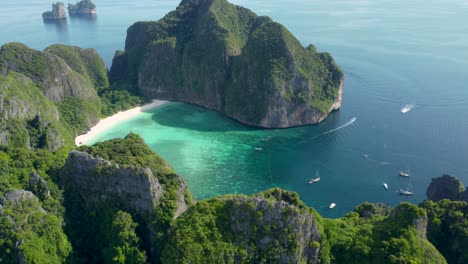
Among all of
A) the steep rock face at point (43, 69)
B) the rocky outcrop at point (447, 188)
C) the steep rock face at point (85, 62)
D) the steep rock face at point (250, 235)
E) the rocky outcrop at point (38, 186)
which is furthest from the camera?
the steep rock face at point (85, 62)

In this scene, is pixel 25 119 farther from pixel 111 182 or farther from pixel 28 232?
pixel 28 232

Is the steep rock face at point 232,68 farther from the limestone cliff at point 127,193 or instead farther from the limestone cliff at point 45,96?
the limestone cliff at point 127,193

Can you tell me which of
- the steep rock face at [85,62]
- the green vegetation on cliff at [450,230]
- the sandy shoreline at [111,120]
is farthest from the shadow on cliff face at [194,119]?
the green vegetation on cliff at [450,230]

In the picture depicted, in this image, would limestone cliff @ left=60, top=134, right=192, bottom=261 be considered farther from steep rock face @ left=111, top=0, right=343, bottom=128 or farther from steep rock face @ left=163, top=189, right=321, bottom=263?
steep rock face @ left=111, top=0, right=343, bottom=128

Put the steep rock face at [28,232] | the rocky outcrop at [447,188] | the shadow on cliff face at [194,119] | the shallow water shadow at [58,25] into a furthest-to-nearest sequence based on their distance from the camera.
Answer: the shallow water shadow at [58,25] < the shadow on cliff face at [194,119] < the rocky outcrop at [447,188] < the steep rock face at [28,232]

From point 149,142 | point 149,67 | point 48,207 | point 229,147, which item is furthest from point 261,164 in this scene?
point 149,67

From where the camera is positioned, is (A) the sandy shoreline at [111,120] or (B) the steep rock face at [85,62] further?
(B) the steep rock face at [85,62]

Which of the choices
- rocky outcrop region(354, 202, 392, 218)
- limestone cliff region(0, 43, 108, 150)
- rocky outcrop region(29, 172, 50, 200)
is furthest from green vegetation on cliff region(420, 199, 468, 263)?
limestone cliff region(0, 43, 108, 150)
